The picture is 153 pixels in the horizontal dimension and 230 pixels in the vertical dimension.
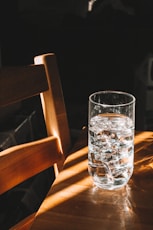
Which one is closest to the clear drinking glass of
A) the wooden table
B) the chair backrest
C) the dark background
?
the wooden table

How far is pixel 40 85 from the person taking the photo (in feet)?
3.29

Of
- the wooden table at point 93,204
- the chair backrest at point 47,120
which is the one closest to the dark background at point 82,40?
the chair backrest at point 47,120

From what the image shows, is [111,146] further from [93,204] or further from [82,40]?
[82,40]

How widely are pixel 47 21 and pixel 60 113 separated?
5.37 ft

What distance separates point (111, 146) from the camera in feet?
2.68

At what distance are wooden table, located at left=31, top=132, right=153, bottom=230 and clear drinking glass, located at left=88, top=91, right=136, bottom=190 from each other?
3 cm

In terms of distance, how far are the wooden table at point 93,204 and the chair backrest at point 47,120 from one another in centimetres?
14

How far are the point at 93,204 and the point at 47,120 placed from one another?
39 cm

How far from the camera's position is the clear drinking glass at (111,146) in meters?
0.81

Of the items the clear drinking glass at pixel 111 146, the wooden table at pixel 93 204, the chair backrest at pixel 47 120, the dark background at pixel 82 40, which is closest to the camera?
the wooden table at pixel 93 204

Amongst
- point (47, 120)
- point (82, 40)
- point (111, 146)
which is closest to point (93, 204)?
point (111, 146)

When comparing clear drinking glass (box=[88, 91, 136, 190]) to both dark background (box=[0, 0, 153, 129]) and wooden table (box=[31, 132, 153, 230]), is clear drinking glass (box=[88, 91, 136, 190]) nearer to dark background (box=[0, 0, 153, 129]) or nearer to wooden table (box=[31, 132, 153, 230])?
wooden table (box=[31, 132, 153, 230])

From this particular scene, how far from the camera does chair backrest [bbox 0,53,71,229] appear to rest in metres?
0.93

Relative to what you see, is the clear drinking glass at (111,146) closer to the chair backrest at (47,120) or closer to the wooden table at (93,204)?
the wooden table at (93,204)
